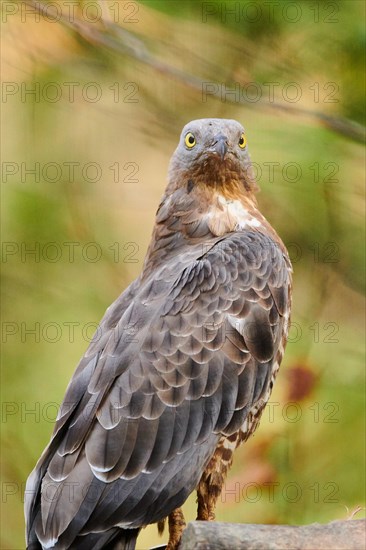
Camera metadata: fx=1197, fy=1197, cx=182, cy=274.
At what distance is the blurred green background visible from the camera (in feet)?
19.6

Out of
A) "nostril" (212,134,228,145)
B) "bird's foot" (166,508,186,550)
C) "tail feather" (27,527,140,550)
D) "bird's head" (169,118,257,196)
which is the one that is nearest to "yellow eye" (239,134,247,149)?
"bird's head" (169,118,257,196)

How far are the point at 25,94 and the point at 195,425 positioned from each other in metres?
2.49

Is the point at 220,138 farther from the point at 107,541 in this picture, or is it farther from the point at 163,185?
the point at 107,541

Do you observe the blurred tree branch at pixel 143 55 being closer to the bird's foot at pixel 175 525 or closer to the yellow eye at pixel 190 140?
the yellow eye at pixel 190 140

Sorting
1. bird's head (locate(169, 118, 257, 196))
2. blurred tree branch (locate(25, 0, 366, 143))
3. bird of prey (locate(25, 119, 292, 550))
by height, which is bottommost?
bird of prey (locate(25, 119, 292, 550))

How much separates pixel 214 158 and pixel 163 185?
1075 mm

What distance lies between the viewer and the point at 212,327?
203 inches

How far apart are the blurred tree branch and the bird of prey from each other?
1.86 ft

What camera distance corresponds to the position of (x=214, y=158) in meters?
5.64

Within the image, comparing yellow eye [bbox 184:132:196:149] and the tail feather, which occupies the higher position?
yellow eye [bbox 184:132:196:149]

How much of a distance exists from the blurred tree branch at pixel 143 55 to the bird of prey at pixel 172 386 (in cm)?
57

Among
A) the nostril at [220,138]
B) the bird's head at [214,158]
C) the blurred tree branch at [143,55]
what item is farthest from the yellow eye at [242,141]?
the blurred tree branch at [143,55]

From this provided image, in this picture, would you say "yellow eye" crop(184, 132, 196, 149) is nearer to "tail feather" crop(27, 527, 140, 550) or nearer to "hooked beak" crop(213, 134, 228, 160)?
"hooked beak" crop(213, 134, 228, 160)

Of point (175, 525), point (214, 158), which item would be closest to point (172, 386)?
point (175, 525)
